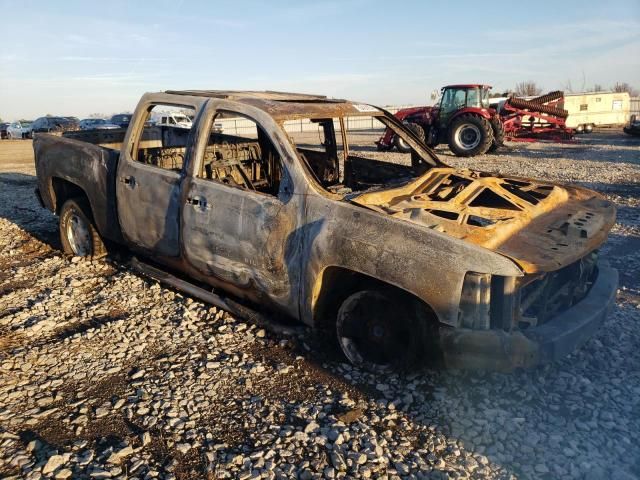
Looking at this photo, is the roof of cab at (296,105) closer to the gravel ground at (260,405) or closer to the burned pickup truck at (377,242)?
the burned pickup truck at (377,242)

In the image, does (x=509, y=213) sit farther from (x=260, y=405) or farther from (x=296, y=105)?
(x=260, y=405)

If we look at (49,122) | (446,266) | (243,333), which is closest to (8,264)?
(243,333)

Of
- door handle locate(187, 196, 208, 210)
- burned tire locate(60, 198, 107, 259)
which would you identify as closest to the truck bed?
burned tire locate(60, 198, 107, 259)

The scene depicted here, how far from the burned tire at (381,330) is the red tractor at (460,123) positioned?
40.4 feet

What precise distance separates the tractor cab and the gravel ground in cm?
1303

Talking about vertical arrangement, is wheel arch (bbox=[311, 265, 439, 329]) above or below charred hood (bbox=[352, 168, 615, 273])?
below

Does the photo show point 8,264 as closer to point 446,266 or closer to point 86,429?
point 86,429

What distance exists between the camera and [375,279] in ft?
10.5

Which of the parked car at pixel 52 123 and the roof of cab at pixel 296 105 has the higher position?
the parked car at pixel 52 123

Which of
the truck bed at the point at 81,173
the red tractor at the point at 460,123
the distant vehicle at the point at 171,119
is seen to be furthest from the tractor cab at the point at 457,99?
the truck bed at the point at 81,173

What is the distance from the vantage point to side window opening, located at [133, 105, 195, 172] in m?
4.70

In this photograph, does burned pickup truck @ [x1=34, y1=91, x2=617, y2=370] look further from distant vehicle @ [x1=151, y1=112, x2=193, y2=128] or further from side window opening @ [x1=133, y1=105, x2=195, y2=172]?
distant vehicle @ [x1=151, y1=112, x2=193, y2=128]

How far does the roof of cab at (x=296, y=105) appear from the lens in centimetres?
371

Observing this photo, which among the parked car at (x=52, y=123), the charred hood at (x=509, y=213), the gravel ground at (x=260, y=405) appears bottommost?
the gravel ground at (x=260, y=405)
